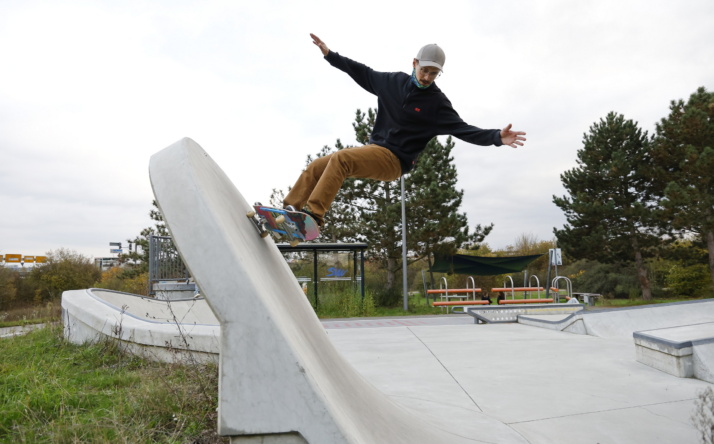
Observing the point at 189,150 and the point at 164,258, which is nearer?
the point at 189,150

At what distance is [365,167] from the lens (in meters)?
3.46

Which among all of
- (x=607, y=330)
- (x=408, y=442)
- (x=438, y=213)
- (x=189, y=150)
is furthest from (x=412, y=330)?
(x=438, y=213)

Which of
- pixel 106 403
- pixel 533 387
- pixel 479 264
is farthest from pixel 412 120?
pixel 479 264

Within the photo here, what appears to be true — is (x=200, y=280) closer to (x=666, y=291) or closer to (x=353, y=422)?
(x=353, y=422)

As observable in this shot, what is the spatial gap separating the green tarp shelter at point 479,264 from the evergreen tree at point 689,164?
8080mm

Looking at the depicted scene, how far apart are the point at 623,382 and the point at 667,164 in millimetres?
24701

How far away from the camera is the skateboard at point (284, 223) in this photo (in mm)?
2711

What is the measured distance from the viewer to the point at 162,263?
12219 mm

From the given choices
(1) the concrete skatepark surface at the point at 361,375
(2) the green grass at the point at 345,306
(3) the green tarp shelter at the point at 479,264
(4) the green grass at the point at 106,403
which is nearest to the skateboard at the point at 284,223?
(1) the concrete skatepark surface at the point at 361,375

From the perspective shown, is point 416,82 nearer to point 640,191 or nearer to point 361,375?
point 361,375

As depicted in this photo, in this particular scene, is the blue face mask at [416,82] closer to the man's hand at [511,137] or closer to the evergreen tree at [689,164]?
the man's hand at [511,137]

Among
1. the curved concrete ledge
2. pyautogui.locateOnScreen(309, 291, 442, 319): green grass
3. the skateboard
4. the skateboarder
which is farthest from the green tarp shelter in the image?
the skateboard

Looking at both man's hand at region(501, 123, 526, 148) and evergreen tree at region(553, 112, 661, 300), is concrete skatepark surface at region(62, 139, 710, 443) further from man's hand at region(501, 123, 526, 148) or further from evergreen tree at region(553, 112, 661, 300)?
evergreen tree at region(553, 112, 661, 300)

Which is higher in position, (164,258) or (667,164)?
(667,164)
